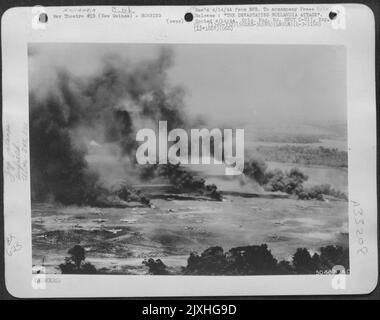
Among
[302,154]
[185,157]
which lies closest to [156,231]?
[185,157]

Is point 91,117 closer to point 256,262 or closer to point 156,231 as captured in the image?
point 156,231

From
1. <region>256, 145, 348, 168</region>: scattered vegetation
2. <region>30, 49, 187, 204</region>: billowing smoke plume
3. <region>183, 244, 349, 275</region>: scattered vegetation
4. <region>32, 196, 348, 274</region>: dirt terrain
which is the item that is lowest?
<region>183, 244, 349, 275</region>: scattered vegetation

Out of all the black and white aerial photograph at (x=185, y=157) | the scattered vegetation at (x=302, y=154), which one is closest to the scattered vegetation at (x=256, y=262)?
the black and white aerial photograph at (x=185, y=157)

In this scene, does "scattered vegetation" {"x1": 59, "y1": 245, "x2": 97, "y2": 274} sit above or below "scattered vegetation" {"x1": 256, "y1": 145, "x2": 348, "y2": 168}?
below

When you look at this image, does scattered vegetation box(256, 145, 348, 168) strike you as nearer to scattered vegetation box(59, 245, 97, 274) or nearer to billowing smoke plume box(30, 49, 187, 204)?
billowing smoke plume box(30, 49, 187, 204)

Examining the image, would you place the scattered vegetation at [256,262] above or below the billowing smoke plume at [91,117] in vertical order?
below

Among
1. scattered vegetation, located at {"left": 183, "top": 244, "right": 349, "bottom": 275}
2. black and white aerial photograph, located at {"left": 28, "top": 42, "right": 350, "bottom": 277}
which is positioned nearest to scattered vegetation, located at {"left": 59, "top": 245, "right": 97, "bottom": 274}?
black and white aerial photograph, located at {"left": 28, "top": 42, "right": 350, "bottom": 277}

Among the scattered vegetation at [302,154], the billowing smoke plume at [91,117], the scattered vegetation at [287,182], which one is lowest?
the scattered vegetation at [287,182]

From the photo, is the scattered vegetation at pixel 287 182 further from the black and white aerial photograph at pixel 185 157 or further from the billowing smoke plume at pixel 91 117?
Answer: the billowing smoke plume at pixel 91 117
